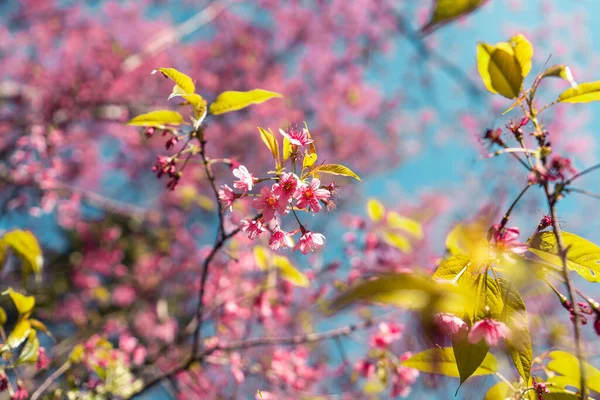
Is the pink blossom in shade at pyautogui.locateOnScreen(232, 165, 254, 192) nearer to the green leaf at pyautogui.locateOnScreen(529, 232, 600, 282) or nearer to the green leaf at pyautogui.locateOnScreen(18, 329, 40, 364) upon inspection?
the green leaf at pyautogui.locateOnScreen(529, 232, 600, 282)

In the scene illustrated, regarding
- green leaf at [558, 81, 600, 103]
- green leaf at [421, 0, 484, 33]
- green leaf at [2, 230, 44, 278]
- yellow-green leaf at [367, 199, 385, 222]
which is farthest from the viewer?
yellow-green leaf at [367, 199, 385, 222]

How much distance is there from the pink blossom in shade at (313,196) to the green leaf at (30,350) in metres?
0.99

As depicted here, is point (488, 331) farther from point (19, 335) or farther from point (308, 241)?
point (19, 335)

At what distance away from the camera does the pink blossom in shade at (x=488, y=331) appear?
792 mm

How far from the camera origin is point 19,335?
1187mm

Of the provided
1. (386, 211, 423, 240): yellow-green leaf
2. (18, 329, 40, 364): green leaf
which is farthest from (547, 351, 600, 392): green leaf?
(18, 329, 40, 364): green leaf

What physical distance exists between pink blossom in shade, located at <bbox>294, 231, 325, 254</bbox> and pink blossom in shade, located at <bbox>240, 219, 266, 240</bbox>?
0.12 metres

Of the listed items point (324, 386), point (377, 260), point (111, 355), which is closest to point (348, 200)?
point (324, 386)

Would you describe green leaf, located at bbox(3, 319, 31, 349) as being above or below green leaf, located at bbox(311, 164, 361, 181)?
below

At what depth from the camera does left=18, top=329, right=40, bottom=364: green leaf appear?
1.19 meters

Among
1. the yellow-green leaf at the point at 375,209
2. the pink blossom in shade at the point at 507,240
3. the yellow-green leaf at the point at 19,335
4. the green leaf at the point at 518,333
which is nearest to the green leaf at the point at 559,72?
the pink blossom in shade at the point at 507,240

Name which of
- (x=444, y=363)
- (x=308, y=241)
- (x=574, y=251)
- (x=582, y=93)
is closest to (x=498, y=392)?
(x=444, y=363)

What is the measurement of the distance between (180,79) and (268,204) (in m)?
0.43

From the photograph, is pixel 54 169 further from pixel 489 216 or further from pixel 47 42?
pixel 47 42
